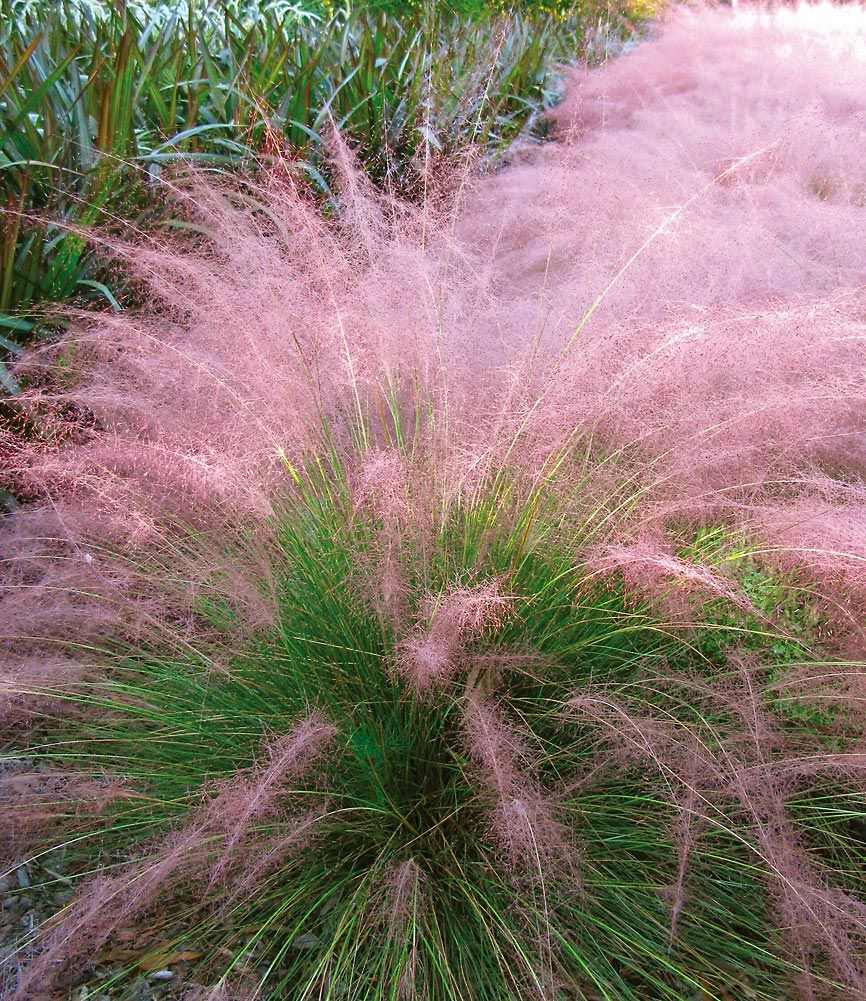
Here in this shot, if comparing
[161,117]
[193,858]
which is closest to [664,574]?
[193,858]

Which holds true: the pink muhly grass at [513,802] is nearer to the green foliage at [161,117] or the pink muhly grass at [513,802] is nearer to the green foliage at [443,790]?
the green foliage at [443,790]

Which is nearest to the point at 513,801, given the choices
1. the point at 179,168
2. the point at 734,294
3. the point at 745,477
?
the point at 745,477

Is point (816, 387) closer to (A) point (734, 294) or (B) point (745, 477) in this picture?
(B) point (745, 477)

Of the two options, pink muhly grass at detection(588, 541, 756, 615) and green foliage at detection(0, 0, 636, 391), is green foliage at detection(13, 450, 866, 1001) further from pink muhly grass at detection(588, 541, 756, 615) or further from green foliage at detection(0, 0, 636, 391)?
green foliage at detection(0, 0, 636, 391)

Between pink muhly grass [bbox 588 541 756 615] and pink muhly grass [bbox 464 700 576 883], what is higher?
pink muhly grass [bbox 588 541 756 615]

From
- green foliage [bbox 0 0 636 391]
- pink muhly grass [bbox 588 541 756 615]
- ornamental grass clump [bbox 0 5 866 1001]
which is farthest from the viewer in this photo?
green foliage [bbox 0 0 636 391]

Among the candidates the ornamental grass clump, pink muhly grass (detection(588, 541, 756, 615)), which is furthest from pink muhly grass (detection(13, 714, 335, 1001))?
pink muhly grass (detection(588, 541, 756, 615))

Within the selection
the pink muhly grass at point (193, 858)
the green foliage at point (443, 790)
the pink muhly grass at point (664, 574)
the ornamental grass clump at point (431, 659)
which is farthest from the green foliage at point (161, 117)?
the pink muhly grass at point (193, 858)

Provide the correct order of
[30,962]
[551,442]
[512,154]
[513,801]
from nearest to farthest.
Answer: [513,801]
[30,962]
[551,442]
[512,154]
